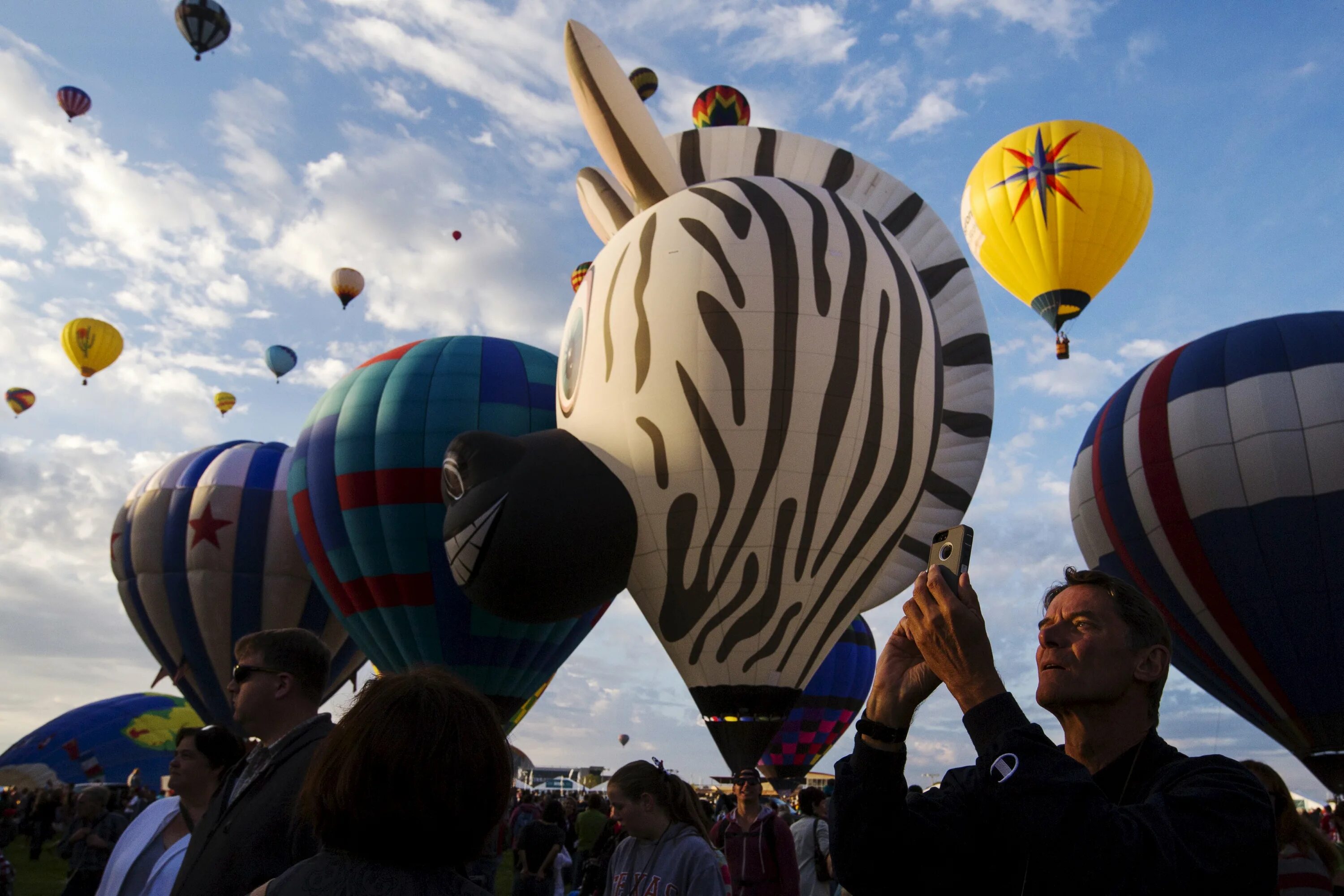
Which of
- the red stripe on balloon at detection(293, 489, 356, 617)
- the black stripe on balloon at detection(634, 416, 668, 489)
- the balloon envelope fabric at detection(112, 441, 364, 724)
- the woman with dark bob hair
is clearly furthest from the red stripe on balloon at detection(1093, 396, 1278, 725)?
the woman with dark bob hair

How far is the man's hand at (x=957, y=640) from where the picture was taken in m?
1.46

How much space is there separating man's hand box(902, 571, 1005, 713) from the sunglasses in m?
1.68

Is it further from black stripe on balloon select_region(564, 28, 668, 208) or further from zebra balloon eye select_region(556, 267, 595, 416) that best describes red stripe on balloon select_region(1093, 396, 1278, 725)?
zebra balloon eye select_region(556, 267, 595, 416)

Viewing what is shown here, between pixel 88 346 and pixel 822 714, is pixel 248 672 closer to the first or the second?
pixel 822 714

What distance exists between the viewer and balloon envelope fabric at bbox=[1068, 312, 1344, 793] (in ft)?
45.1

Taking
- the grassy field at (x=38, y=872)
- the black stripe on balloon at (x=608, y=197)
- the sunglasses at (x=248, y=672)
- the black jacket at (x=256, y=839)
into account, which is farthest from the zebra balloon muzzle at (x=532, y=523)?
the black jacket at (x=256, y=839)

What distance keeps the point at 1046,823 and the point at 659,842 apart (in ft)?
7.35

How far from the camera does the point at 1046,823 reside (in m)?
1.34

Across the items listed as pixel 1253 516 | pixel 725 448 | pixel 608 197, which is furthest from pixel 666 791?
pixel 1253 516

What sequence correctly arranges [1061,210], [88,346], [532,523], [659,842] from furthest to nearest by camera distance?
[88,346] < [1061,210] < [532,523] < [659,842]

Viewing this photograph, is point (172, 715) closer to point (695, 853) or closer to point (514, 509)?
point (514, 509)

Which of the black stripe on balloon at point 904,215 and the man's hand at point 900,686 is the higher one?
the black stripe on balloon at point 904,215

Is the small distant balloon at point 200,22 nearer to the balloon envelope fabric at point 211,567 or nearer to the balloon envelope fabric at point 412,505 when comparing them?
the balloon envelope fabric at point 211,567

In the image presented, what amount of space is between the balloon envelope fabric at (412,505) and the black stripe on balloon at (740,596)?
5.24 meters
